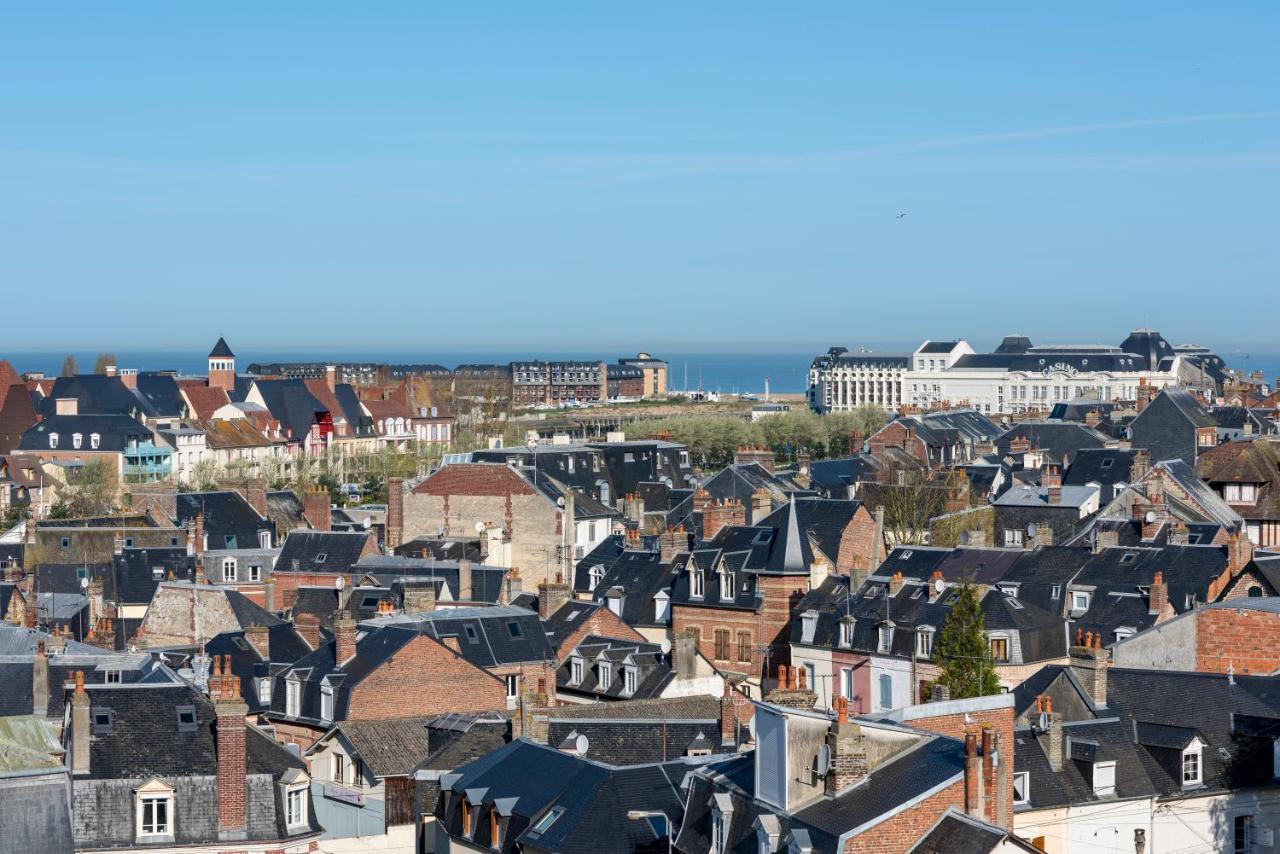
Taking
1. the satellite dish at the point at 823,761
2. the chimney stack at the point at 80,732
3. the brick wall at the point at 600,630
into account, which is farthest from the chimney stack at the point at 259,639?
the satellite dish at the point at 823,761

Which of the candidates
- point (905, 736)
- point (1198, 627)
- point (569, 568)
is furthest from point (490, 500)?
point (905, 736)

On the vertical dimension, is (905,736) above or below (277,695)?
above

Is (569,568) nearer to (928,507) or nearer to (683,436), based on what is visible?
(928,507)

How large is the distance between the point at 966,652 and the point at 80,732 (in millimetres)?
18216

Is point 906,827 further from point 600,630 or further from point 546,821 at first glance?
point 600,630

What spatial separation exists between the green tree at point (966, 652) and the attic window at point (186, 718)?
576 inches

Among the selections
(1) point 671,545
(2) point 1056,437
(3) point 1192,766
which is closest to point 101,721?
(3) point 1192,766

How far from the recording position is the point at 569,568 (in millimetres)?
65750

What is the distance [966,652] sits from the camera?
39.5m

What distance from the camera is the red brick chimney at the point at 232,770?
96.2 ft

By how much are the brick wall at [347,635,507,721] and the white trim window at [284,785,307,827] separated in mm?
7041

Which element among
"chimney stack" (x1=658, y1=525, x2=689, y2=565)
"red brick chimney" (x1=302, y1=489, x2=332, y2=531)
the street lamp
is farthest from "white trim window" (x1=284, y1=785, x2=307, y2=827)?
"red brick chimney" (x1=302, y1=489, x2=332, y2=531)

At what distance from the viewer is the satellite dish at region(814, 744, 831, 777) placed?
893 inches

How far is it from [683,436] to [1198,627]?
89.0 metres
